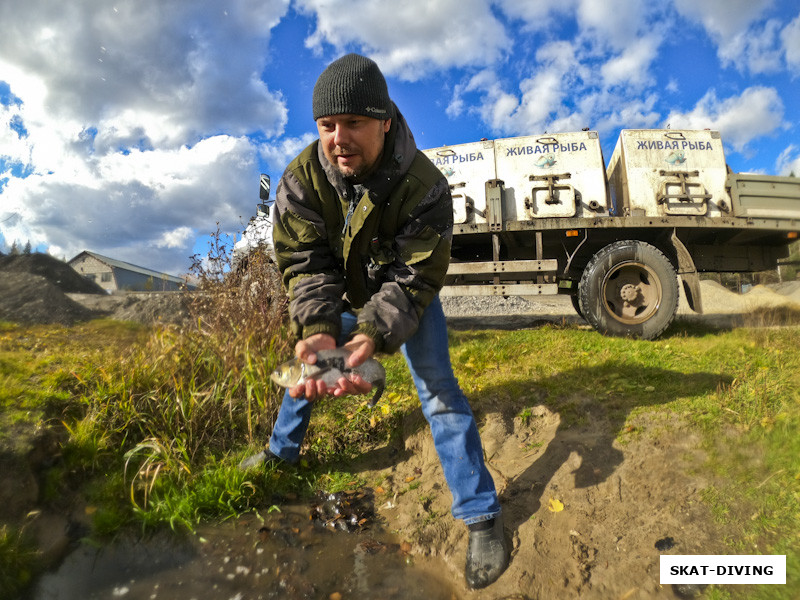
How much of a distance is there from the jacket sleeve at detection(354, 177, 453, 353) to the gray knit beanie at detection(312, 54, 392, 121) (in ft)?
1.58

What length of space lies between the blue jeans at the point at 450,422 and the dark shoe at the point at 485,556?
7 cm

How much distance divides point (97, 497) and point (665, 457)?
10.9 feet

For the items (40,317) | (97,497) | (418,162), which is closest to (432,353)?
(418,162)

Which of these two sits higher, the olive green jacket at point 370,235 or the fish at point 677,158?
the fish at point 677,158

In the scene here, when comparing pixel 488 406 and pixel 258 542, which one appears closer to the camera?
pixel 258 542

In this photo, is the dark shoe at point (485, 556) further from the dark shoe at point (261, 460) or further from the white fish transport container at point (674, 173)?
the white fish transport container at point (674, 173)

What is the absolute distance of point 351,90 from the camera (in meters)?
2.02

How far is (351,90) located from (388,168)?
1.28 feet

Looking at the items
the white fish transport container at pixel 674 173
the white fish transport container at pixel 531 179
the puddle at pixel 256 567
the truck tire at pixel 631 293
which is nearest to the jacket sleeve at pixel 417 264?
the puddle at pixel 256 567

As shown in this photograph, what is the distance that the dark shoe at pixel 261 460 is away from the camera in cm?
284

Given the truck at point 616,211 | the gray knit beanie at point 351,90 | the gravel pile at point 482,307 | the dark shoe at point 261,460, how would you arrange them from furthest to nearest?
1. the gravel pile at point 482,307
2. the truck at point 616,211
3. the dark shoe at point 261,460
4. the gray knit beanie at point 351,90

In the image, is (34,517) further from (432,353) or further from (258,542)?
(432,353)

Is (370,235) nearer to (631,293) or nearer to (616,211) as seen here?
(631,293)

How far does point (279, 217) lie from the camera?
2.39 meters
